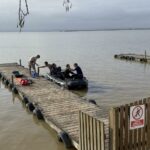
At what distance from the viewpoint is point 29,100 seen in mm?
16297

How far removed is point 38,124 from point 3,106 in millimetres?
4365

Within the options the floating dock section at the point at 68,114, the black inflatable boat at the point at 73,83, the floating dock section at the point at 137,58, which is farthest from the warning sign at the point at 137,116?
the floating dock section at the point at 137,58

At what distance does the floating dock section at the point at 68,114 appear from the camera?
7965mm

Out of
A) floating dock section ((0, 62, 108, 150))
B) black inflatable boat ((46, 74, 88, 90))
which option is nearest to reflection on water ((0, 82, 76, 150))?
floating dock section ((0, 62, 108, 150))

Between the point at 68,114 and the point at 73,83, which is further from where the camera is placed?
the point at 73,83

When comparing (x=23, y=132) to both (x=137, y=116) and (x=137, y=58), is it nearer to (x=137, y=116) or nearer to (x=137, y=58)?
(x=137, y=116)

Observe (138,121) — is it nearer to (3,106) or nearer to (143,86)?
(3,106)

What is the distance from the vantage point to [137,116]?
25.3 feet

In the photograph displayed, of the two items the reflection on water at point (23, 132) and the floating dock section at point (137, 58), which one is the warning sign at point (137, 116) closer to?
the reflection on water at point (23, 132)

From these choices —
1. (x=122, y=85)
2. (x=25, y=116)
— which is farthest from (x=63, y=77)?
(x=25, y=116)

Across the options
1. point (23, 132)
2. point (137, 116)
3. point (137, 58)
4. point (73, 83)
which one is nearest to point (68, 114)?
point (23, 132)

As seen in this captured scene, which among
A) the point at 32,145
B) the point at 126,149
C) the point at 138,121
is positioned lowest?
the point at 32,145

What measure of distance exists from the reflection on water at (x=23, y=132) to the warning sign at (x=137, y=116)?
4.05m

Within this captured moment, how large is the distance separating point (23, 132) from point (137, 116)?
20.8 ft
